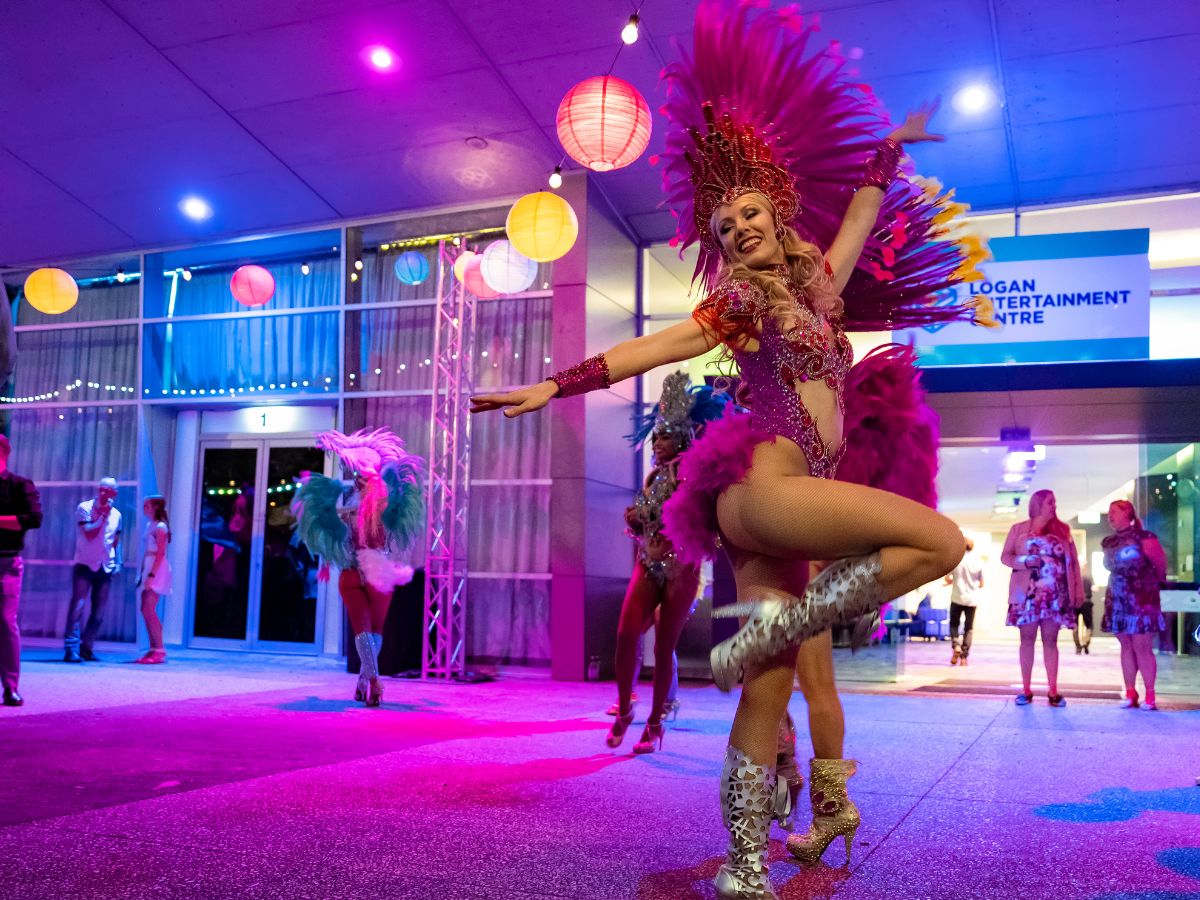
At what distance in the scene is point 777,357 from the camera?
7.47 feet

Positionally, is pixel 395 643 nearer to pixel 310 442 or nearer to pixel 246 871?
pixel 310 442

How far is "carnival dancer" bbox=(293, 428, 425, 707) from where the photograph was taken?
5879 mm

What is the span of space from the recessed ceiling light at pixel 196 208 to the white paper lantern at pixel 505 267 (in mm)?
3126

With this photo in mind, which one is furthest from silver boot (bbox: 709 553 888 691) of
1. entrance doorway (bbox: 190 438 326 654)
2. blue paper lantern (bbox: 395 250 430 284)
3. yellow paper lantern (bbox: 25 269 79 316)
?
yellow paper lantern (bbox: 25 269 79 316)

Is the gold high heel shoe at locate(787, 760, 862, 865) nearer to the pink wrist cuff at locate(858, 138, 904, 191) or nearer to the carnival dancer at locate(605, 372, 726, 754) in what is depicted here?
the pink wrist cuff at locate(858, 138, 904, 191)

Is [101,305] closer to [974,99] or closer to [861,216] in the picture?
[974,99]

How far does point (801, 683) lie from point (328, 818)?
1.33 metres

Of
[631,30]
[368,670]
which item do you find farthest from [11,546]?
[631,30]

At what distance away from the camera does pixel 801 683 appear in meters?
2.65

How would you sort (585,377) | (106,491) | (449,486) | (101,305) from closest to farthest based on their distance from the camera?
(585,377) < (449,486) < (106,491) < (101,305)

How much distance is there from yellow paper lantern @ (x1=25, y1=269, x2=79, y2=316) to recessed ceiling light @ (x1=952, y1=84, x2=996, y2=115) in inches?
297

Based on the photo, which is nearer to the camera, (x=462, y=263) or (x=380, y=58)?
(x=380, y=58)

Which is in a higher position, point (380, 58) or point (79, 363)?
point (380, 58)

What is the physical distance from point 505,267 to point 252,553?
4.40 metres
